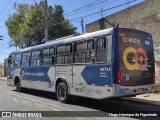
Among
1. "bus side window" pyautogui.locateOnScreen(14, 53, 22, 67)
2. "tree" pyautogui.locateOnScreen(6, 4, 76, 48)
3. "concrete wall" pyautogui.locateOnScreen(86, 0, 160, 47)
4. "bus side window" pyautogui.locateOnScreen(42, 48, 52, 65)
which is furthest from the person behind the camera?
"tree" pyautogui.locateOnScreen(6, 4, 76, 48)

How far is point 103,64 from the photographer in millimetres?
11797

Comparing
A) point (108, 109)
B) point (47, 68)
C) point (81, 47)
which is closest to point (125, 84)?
point (108, 109)

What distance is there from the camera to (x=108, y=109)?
12.7m

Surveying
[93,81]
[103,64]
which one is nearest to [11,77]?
[93,81]

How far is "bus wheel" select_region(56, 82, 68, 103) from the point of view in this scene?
14365 millimetres

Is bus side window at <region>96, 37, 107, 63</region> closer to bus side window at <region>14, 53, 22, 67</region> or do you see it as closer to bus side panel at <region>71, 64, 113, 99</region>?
bus side panel at <region>71, 64, 113, 99</region>

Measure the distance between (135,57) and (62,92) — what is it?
14.0 ft

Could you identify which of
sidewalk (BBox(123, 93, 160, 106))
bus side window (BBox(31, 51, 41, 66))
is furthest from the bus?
bus side window (BBox(31, 51, 41, 66))

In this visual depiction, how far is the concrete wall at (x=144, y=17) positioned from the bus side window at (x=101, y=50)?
6375 mm

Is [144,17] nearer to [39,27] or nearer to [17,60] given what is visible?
[17,60]

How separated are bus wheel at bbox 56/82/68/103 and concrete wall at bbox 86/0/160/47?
620cm

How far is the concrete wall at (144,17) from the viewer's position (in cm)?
1755

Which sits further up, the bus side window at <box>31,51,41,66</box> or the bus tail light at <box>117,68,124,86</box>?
the bus side window at <box>31,51,41,66</box>

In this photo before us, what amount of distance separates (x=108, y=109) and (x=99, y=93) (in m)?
1.10
